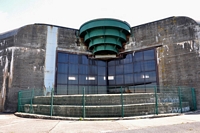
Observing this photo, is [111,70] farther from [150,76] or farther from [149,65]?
[150,76]

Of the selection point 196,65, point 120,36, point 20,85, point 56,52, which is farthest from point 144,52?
point 20,85

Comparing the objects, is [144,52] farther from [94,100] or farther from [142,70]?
[94,100]

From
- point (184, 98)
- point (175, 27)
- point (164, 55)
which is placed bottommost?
point (184, 98)

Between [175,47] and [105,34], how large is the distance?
25.8 feet

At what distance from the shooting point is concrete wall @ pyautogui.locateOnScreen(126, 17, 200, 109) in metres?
14.6

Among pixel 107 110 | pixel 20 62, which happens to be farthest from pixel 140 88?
pixel 20 62

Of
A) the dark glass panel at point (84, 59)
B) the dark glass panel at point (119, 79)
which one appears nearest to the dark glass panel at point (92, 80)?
the dark glass panel at point (84, 59)

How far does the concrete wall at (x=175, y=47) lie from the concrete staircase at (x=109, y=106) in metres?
3.56

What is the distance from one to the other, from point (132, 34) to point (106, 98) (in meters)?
10.9

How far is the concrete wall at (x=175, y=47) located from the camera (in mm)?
14641

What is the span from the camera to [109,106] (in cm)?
1029

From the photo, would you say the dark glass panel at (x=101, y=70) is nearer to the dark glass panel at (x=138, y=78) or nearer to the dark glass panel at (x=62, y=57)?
the dark glass panel at (x=138, y=78)

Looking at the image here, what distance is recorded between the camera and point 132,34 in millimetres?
18969

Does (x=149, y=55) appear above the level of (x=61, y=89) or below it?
above
